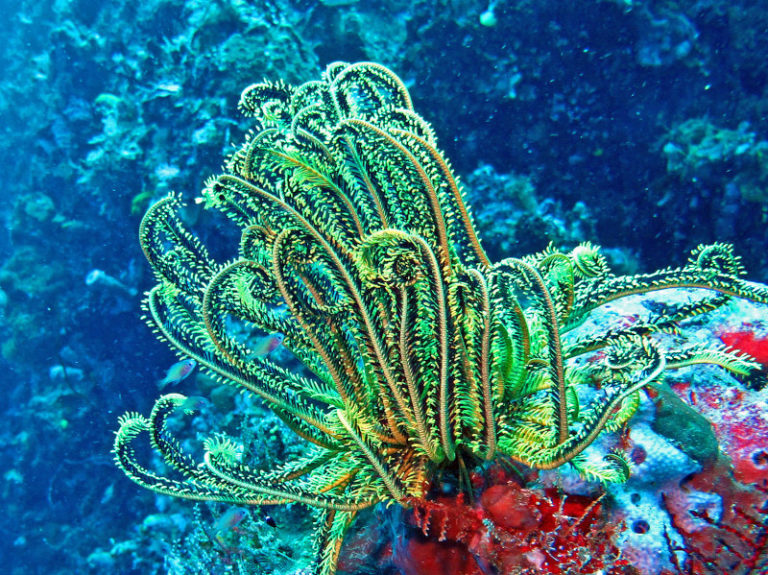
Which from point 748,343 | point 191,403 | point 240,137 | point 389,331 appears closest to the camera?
point 389,331

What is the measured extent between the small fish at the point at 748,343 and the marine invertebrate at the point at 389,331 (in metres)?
0.48

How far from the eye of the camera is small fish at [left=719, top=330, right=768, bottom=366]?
2.51m

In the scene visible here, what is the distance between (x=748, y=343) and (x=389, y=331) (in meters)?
2.18

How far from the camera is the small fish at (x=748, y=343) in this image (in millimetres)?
2508

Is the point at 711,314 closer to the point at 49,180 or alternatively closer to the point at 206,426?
the point at 206,426

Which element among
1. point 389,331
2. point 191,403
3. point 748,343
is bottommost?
point 389,331

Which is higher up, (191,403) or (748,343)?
(748,343)

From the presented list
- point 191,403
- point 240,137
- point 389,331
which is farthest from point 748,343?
point 240,137

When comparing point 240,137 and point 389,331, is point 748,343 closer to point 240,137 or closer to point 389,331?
point 389,331

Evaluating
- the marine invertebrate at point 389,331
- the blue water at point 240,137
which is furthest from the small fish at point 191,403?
the blue water at point 240,137

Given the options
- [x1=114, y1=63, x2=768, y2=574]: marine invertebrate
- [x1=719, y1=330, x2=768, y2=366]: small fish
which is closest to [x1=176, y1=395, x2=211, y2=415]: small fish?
[x1=114, y1=63, x2=768, y2=574]: marine invertebrate

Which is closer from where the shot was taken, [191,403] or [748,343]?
[748,343]

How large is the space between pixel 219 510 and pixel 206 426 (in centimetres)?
332

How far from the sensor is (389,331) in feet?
6.03
